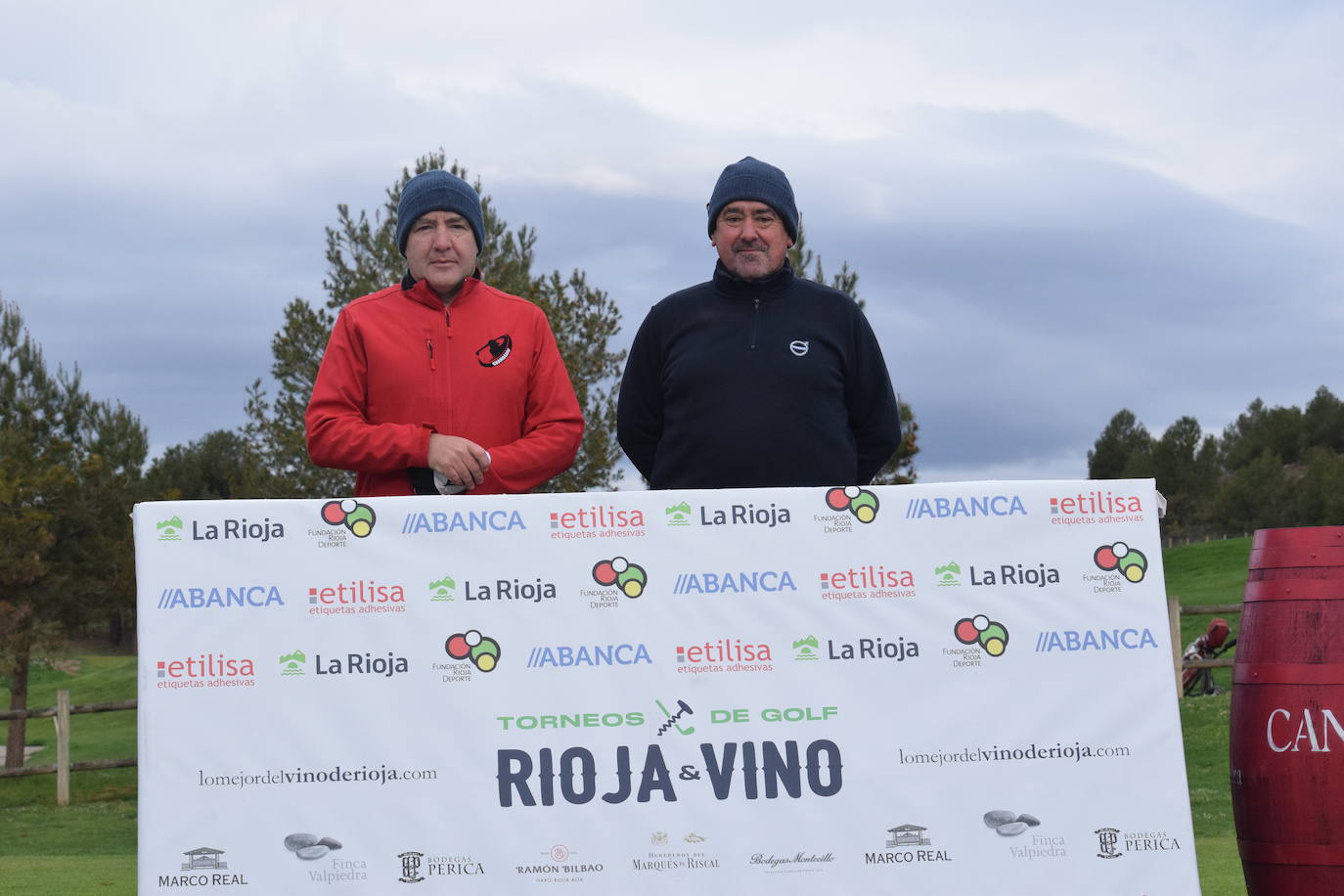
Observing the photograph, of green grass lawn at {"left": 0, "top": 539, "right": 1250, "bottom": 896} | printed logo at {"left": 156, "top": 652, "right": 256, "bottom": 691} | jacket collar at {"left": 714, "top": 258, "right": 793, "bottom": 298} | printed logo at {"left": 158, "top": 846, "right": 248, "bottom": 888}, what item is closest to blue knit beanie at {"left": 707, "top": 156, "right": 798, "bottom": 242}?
jacket collar at {"left": 714, "top": 258, "right": 793, "bottom": 298}

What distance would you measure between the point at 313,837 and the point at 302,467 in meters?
14.0

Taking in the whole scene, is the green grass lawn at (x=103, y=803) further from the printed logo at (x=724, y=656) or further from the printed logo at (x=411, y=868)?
the printed logo at (x=411, y=868)

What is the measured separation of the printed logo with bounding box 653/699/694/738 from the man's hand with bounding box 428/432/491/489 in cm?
86

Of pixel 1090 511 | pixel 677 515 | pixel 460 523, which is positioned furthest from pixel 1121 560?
pixel 460 523

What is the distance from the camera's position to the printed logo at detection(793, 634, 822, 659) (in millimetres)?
3584

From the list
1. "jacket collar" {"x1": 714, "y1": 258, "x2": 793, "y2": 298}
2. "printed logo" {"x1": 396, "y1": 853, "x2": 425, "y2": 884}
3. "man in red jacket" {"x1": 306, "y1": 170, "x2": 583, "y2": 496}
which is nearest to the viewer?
"printed logo" {"x1": 396, "y1": 853, "x2": 425, "y2": 884}

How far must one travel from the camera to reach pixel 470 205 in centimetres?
440

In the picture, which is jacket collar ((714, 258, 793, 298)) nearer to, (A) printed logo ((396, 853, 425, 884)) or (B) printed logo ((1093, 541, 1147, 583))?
(B) printed logo ((1093, 541, 1147, 583))

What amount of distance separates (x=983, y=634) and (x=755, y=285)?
1392 millimetres

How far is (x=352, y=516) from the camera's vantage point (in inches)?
142

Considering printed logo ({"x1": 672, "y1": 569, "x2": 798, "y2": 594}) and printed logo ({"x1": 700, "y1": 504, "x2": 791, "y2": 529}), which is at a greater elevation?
printed logo ({"x1": 700, "y1": 504, "x2": 791, "y2": 529})

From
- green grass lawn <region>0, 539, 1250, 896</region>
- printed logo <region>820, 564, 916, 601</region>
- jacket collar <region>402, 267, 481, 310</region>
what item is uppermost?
jacket collar <region>402, 267, 481, 310</region>

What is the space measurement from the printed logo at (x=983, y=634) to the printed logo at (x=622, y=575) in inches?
31.6

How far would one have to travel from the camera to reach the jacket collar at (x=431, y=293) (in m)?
4.32
